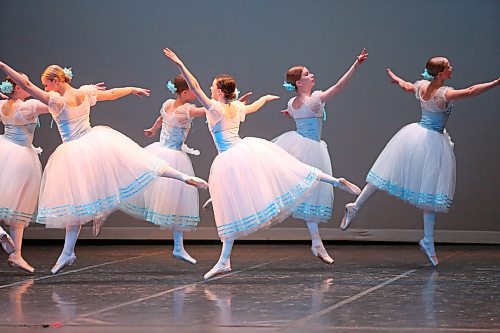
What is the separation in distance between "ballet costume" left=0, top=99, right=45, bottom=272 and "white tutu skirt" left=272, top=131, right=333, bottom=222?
1562 mm

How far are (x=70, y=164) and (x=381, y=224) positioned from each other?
3.60 metres

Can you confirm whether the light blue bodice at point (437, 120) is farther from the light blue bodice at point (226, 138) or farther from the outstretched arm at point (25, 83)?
the outstretched arm at point (25, 83)

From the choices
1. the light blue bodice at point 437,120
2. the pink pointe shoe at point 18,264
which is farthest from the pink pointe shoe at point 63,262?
the light blue bodice at point 437,120

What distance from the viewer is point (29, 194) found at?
560 centimetres

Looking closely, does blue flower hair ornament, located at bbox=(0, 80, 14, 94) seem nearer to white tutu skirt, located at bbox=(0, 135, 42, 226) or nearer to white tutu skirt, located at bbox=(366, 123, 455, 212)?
white tutu skirt, located at bbox=(0, 135, 42, 226)

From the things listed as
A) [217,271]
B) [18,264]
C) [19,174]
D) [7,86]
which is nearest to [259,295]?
[217,271]

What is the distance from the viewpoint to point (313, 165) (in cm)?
587

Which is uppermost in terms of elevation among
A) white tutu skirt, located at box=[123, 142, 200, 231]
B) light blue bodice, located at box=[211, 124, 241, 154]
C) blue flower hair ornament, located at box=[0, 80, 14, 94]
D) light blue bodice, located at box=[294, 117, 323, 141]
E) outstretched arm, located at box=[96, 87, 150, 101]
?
blue flower hair ornament, located at box=[0, 80, 14, 94]

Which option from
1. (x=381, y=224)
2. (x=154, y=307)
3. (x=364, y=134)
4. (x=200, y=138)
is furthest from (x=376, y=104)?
(x=154, y=307)

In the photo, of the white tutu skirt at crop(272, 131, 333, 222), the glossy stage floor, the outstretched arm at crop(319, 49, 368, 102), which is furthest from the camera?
the white tutu skirt at crop(272, 131, 333, 222)

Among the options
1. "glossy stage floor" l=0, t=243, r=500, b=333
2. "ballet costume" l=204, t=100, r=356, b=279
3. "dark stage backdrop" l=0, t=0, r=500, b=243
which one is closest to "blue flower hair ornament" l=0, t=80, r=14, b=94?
"glossy stage floor" l=0, t=243, r=500, b=333

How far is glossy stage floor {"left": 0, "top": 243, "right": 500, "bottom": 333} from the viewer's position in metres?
3.60

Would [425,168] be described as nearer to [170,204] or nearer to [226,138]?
[226,138]

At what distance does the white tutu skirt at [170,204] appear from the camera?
5.82m
